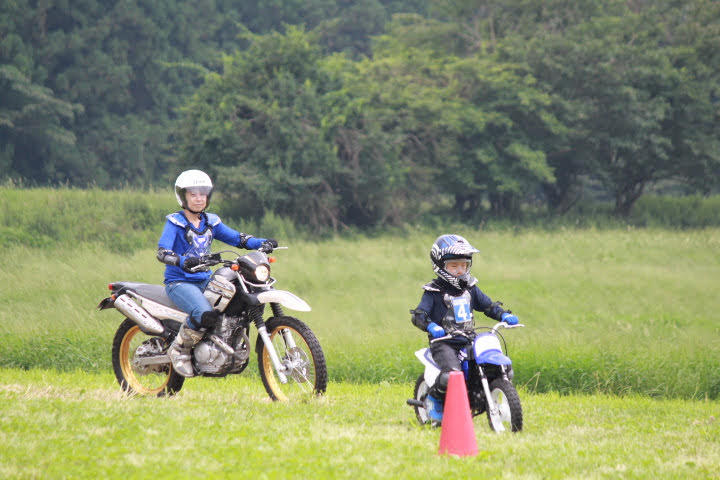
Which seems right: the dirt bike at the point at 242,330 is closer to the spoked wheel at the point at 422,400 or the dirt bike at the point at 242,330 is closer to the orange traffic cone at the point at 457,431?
the spoked wheel at the point at 422,400

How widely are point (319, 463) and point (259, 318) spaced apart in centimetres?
274

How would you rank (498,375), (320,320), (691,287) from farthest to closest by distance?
(691,287) → (320,320) → (498,375)

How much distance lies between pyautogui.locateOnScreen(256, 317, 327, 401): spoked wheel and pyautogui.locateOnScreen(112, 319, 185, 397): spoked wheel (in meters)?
1.17

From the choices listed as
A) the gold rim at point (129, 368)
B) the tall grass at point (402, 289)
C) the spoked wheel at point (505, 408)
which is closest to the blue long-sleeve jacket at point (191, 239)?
the gold rim at point (129, 368)

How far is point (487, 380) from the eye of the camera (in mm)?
7543

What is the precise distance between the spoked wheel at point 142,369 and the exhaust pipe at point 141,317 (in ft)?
0.56

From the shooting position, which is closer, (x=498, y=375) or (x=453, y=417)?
(x=453, y=417)

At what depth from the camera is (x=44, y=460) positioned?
595cm

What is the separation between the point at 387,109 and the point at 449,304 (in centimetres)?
2703

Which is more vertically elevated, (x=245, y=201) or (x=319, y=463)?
(x=319, y=463)

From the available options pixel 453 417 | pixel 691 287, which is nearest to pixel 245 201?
pixel 691 287

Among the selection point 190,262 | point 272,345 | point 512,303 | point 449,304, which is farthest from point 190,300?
point 512,303

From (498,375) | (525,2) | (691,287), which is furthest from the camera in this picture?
(525,2)

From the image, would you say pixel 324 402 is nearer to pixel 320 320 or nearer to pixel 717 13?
pixel 320 320
